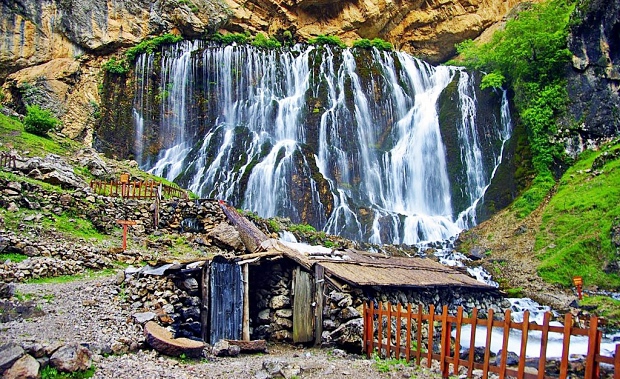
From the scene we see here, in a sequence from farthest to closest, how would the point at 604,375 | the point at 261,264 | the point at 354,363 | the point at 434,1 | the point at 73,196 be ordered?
the point at 434,1 → the point at 73,196 → the point at 261,264 → the point at 604,375 → the point at 354,363

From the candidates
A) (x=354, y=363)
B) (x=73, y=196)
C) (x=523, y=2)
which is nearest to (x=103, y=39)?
(x=73, y=196)

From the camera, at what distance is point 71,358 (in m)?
6.51

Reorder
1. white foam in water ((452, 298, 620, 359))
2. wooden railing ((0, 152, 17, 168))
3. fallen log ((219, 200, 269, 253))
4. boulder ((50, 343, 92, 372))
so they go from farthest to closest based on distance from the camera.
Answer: wooden railing ((0, 152, 17, 168)), fallen log ((219, 200, 269, 253)), white foam in water ((452, 298, 620, 359)), boulder ((50, 343, 92, 372))

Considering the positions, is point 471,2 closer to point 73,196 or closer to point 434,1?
point 434,1

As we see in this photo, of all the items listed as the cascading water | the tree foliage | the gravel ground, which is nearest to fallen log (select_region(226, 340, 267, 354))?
the gravel ground

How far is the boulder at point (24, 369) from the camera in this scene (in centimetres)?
589

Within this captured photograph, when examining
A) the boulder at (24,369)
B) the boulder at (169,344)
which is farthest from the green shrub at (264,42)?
the boulder at (24,369)

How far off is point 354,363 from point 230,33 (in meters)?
38.3

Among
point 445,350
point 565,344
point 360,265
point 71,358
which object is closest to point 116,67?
point 360,265

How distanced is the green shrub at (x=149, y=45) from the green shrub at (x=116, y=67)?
0.58 meters

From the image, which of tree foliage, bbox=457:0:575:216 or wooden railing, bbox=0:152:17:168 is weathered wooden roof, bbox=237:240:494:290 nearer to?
wooden railing, bbox=0:152:17:168

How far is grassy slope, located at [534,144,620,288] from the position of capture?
63.7 ft

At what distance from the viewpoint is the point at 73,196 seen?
623 inches

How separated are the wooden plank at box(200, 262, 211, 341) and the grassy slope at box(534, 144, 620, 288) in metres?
14.8
